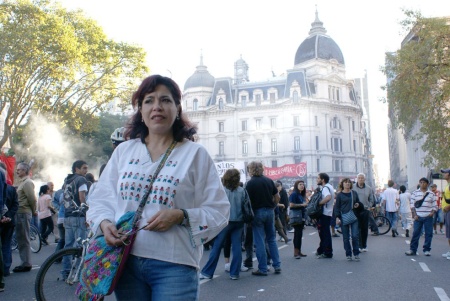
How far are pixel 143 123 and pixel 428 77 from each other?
812 inches

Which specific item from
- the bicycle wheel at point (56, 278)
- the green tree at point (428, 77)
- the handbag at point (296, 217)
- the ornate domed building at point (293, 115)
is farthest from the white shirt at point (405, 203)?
the ornate domed building at point (293, 115)

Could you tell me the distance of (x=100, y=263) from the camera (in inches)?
93.3

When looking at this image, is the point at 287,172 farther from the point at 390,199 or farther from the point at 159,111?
the point at 159,111

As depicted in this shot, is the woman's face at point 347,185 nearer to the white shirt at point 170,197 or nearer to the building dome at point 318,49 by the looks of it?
the white shirt at point 170,197

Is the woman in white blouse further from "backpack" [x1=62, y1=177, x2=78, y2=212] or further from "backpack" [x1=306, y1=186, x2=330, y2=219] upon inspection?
"backpack" [x1=306, y1=186, x2=330, y2=219]

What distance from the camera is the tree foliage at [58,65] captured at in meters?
25.8

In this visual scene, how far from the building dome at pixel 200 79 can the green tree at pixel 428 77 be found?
64.3m

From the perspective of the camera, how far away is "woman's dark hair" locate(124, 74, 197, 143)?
106 inches

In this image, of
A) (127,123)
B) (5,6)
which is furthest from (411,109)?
(127,123)

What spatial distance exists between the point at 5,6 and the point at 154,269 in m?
26.1

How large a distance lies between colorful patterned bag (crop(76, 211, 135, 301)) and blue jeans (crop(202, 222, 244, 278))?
19.6ft

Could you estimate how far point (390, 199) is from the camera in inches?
736

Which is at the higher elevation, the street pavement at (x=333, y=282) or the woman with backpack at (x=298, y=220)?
the woman with backpack at (x=298, y=220)

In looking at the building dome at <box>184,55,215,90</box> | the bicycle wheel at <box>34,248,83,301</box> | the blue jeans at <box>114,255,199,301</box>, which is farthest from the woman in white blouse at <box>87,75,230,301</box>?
the building dome at <box>184,55,215,90</box>
